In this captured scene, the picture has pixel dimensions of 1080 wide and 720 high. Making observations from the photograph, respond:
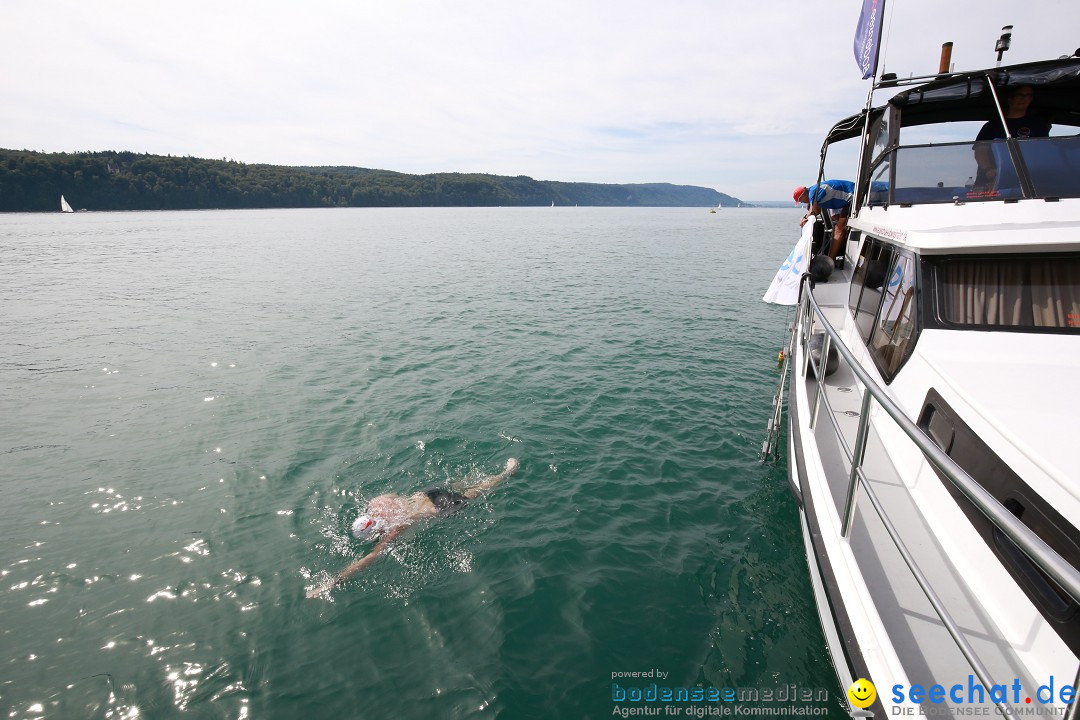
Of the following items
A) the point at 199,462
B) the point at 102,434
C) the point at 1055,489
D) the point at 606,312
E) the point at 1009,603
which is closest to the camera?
the point at 1055,489

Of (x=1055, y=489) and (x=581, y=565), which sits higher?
(x=1055, y=489)

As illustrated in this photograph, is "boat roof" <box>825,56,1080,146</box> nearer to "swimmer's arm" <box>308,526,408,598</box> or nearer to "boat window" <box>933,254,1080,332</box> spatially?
"boat window" <box>933,254,1080,332</box>

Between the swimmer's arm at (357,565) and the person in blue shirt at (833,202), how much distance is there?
415 inches

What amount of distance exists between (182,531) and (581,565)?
551 centimetres

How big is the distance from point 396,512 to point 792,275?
802 cm

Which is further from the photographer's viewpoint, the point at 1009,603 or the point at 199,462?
the point at 199,462

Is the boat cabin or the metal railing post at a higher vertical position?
the boat cabin

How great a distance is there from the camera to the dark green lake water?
4691 millimetres

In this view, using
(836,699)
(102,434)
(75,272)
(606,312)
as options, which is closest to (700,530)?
(836,699)

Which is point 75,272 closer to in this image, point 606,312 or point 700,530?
point 606,312

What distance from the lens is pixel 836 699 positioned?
4219mm

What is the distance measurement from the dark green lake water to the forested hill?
141m

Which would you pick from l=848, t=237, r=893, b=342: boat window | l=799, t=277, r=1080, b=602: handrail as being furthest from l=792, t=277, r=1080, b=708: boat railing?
l=848, t=237, r=893, b=342: boat window

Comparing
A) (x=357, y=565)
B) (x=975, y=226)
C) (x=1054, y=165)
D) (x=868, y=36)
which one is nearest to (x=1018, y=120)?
(x=1054, y=165)
